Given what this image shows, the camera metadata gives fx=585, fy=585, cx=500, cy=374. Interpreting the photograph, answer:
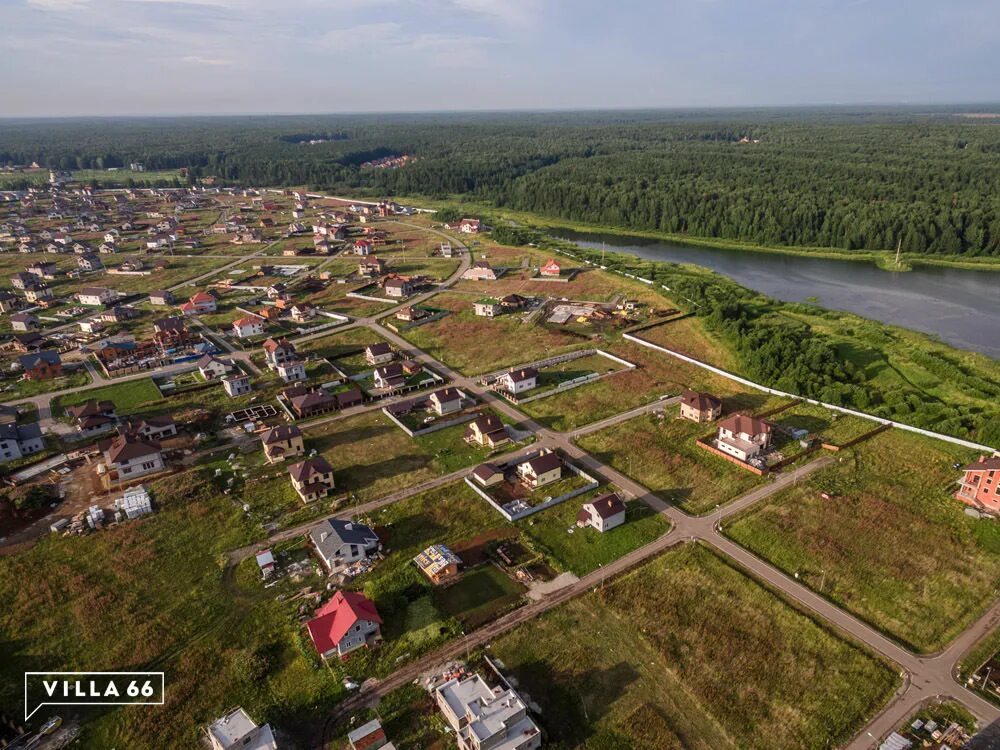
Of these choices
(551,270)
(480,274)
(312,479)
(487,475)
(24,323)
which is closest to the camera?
(312,479)

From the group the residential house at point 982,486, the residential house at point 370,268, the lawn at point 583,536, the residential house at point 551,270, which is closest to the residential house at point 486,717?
the lawn at point 583,536

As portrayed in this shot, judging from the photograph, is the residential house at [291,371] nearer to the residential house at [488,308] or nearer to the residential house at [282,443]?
the residential house at [282,443]

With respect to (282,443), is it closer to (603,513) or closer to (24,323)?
(603,513)

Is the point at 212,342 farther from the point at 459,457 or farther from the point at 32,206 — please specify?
the point at 32,206

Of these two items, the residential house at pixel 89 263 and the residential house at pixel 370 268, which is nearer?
the residential house at pixel 370 268

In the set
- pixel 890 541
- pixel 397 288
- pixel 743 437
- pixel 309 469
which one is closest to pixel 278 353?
pixel 309 469

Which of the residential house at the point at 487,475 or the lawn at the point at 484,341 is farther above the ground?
the lawn at the point at 484,341
